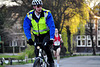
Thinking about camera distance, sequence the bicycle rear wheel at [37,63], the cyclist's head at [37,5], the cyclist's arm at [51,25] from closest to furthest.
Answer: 1. the bicycle rear wheel at [37,63]
2. the cyclist's head at [37,5]
3. the cyclist's arm at [51,25]

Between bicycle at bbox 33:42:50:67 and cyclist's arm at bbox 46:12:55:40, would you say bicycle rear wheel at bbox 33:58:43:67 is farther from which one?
cyclist's arm at bbox 46:12:55:40

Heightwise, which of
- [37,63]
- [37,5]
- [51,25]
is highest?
[37,5]

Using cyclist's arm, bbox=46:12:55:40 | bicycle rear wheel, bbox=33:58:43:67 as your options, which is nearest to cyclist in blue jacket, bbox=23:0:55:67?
cyclist's arm, bbox=46:12:55:40

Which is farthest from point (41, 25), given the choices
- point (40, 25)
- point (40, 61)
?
point (40, 61)

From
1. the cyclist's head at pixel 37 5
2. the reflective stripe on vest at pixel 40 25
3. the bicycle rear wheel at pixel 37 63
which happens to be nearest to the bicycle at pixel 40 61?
Result: the bicycle rear wheel at pixel 37 63

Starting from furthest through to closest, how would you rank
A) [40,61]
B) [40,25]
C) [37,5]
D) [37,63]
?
[40,25] → [37,5] → [40,61] → [37,63]

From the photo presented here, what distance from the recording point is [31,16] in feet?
19.5

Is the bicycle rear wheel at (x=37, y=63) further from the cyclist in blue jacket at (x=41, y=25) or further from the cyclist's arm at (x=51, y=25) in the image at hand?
the cyclist's arm at (x=51, y=25)

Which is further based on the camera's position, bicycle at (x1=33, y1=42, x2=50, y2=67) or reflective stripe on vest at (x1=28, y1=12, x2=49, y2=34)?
reflective stripe on vest at (x1=28, y1=12, x2=49, y2=34)

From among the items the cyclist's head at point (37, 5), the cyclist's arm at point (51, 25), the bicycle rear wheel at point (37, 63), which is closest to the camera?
the bicycle rear wheel at point (37, 63)

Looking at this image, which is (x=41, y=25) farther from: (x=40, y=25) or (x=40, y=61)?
(x=40, y=61)

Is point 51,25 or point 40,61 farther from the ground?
point 51,25

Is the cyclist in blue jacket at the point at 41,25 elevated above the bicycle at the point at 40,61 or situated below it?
above

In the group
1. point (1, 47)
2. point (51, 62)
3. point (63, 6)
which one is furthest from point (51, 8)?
point (1, 47)
